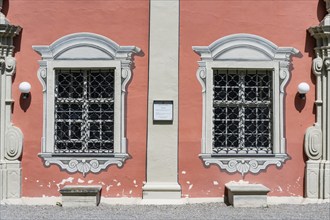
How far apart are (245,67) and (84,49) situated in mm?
2718

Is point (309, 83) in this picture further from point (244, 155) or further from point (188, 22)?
point (188, 22)

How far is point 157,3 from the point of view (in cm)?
867

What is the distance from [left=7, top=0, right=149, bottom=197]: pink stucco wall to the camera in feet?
28.5

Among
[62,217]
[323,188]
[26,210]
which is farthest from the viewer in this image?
[323,188]

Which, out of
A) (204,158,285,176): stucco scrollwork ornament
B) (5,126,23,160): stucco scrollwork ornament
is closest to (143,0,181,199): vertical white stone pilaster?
(204,158,285,176): stucco scrollwork ornament

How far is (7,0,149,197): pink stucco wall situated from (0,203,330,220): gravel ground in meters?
0.47

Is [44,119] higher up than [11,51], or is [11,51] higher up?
[11,51]

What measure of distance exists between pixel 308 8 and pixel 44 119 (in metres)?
4.84

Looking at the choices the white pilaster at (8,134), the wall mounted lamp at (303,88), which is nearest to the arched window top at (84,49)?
the white pilaster at (8,134)

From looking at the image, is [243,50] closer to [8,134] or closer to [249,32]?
[249,32]

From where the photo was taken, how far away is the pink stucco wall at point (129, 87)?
342 inches

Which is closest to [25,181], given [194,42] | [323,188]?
[194,42]

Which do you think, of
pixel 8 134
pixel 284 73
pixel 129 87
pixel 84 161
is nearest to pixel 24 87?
pixel 8 134

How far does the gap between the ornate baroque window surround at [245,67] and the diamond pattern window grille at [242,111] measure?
142 mm
